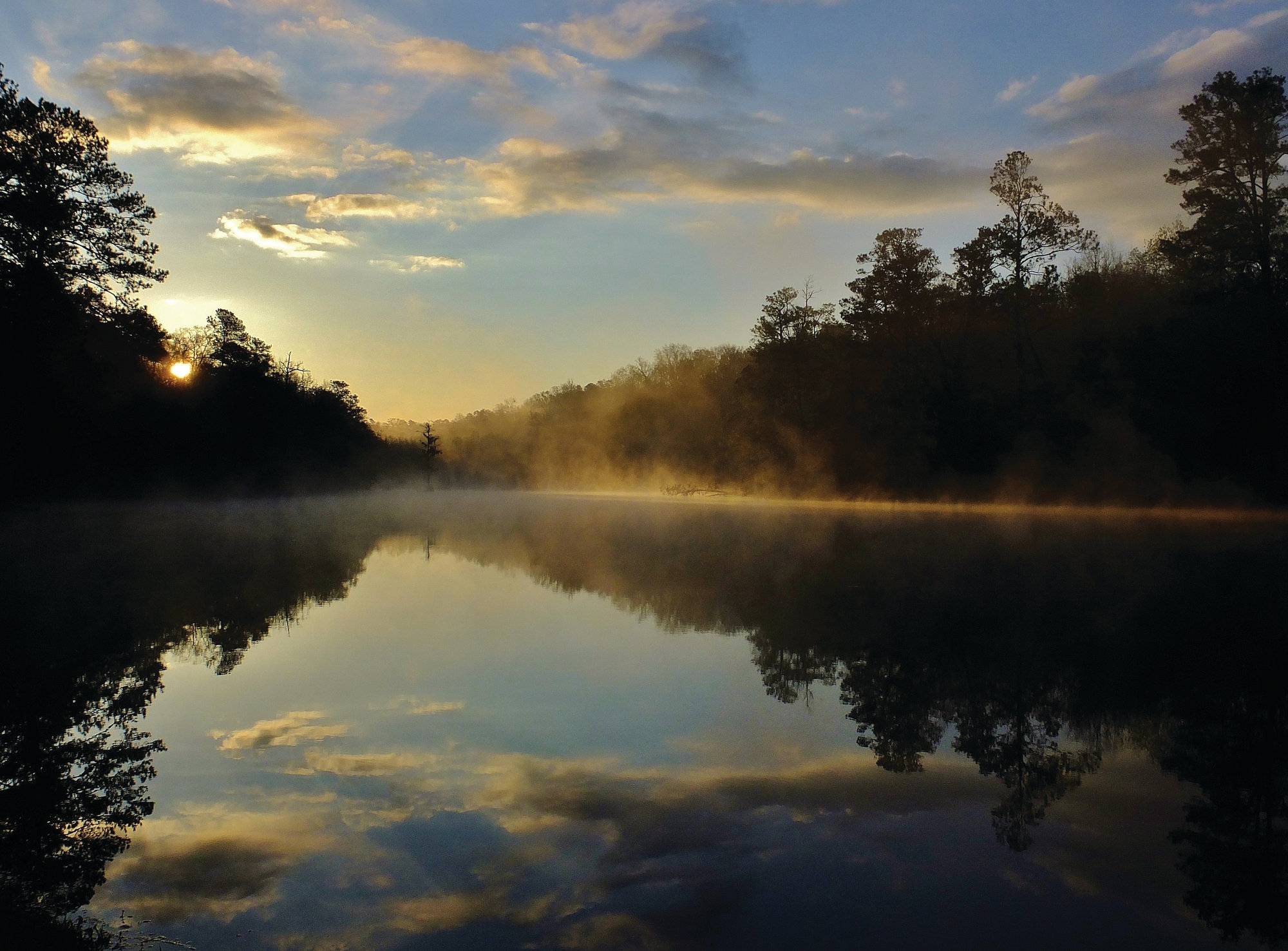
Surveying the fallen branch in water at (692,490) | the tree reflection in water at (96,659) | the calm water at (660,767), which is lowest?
the fallen branch in water at (692,490)

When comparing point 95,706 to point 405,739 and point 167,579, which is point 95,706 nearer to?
point 405,739

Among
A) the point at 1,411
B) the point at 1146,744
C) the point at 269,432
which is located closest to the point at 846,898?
the point at 1146,744

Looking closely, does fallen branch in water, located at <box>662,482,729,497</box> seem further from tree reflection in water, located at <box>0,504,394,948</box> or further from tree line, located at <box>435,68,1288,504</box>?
tree reflection in water, located at <box>0,504,394,948</box>

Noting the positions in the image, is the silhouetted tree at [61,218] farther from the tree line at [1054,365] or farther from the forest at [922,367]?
the tree line at [1054,365]

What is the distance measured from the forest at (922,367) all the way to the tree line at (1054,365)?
0.10m

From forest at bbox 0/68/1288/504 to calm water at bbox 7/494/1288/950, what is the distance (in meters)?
16.2

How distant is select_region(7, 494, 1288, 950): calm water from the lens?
3816 millimetres

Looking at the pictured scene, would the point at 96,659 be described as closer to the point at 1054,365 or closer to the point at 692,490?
the point at 1054,365

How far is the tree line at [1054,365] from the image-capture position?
1185 inches

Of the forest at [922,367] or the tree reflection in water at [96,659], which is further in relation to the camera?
the forest at [922,367]

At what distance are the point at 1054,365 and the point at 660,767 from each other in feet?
134

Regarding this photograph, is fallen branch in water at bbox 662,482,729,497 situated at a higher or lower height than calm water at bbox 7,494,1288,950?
lower

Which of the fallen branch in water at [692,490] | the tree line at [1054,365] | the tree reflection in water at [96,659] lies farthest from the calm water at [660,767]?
the fallen branch in water at [692,490]

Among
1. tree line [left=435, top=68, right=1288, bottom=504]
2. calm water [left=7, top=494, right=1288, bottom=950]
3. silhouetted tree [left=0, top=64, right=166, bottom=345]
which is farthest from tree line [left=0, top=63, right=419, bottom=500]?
tree line [left=435, top=68, right=1288, bottom=504]
